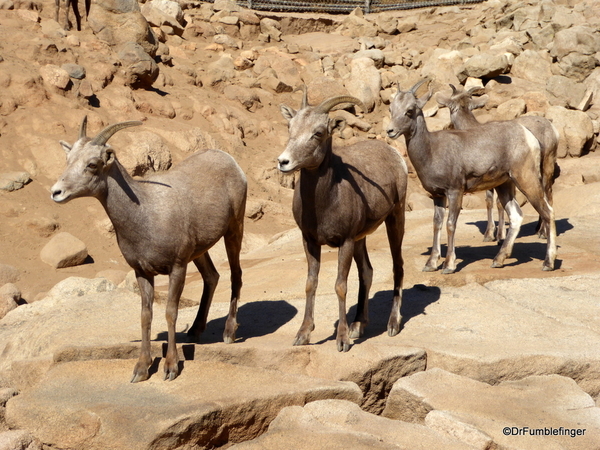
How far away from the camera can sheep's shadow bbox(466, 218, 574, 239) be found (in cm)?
1166

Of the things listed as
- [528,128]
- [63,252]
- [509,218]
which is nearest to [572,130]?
[528,128]

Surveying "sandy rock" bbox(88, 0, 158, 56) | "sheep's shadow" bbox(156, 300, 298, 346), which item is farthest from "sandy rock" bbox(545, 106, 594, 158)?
"sheep's shadow" bbox(156, 300, 298, 346)

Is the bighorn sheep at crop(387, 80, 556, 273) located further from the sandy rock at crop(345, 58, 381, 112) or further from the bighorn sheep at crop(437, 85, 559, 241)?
Result: the sandy rock at crop(345, 58, 381, 112)

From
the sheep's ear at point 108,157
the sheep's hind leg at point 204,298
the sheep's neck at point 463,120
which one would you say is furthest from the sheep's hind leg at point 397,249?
the sheep's neck at point 463,120

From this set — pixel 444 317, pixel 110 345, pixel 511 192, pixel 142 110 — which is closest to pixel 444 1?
pixel 142 110

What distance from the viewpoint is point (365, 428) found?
4973 mm

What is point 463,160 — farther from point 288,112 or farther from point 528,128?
point 288,112

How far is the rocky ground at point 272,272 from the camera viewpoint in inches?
204

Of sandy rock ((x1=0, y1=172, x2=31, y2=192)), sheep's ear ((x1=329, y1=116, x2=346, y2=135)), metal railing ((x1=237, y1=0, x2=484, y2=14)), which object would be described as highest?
metal railing ((x1=237, y1=0, x2=484, y2=14))

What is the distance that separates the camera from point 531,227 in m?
12.1

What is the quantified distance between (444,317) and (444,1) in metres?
24.5

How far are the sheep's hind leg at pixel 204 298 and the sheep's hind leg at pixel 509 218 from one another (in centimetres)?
433

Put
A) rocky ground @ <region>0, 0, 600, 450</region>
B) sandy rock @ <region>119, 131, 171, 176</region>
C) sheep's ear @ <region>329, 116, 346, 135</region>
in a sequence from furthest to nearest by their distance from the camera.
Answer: sandy rock @ <region>119, 131, 171, 176</region>, sheep's ear @ <region>329, 116, 346, 135</region>, rocky ground @ <region>0, 0, 600, 450</region>

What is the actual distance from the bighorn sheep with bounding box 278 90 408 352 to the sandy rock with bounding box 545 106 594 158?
13.2 m
